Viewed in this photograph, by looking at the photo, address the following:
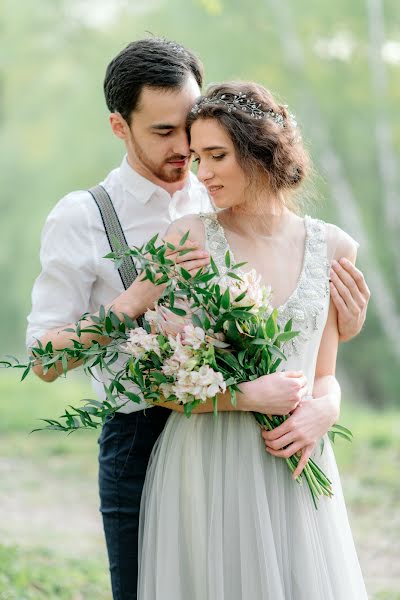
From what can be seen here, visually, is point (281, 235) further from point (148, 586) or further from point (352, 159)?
point (352, 159)

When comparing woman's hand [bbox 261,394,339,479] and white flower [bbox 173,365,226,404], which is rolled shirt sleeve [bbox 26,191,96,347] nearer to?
white flower [bbox 173,365,226,404]

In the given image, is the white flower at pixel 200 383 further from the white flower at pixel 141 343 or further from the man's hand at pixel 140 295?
the man's hand at pixel 140 295

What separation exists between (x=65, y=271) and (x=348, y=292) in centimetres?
98

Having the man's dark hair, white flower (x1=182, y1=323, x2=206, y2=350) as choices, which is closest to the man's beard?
the man's dark hair

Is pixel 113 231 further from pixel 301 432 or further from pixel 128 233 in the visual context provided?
pixel 301 432

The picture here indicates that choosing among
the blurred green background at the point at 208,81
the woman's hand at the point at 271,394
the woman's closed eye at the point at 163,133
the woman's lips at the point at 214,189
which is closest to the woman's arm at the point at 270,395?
the woman's hand at the point at 271,394

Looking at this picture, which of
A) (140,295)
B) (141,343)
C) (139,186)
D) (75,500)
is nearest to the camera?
(141,343)

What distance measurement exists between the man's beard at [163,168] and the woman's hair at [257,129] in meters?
0.22

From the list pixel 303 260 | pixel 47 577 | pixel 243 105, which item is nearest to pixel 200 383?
pixel 303 260

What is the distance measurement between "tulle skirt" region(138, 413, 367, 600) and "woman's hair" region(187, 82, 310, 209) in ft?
2.59

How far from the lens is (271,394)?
2.63m

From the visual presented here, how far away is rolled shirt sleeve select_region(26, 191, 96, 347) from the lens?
3037mm

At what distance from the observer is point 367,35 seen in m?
15.1

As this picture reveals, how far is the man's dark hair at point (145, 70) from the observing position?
3035 mm
